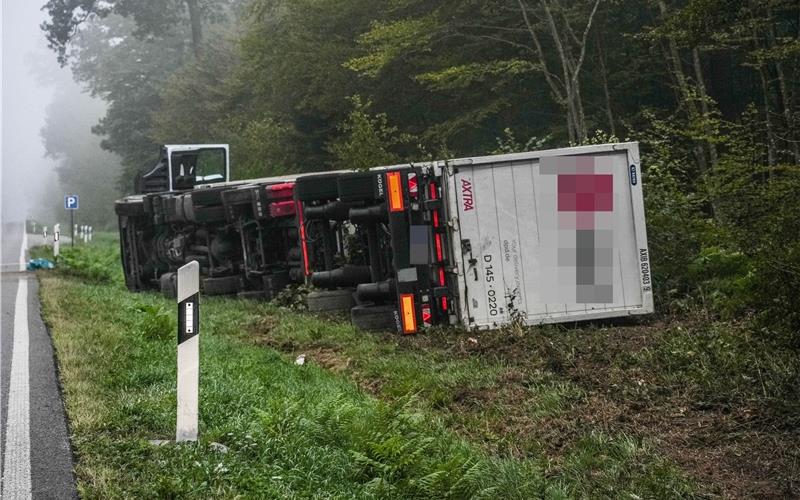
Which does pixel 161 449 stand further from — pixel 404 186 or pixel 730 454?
pixel 404 186

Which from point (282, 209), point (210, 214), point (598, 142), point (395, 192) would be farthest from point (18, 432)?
point (210, 214)

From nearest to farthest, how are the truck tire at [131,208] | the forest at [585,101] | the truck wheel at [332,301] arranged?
the forest at [585,101]
the truck wheel at [332,301]
the truck tire at [131,208]

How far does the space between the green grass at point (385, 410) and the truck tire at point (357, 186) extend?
164 cm

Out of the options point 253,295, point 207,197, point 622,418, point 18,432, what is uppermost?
point 207,197

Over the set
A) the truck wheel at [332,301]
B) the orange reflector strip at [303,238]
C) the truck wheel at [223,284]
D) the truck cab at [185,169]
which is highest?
the truck cab at [185,169]

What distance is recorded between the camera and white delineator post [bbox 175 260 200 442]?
6.76 m

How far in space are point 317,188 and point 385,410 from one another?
7238 millimetres

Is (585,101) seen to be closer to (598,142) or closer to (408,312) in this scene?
(598,142)

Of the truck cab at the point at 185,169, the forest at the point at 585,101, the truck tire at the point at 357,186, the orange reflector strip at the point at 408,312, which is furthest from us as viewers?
the truck cab at the point at 185,169

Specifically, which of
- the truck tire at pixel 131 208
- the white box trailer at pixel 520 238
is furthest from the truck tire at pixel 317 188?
the truck tire at pixel 131 208

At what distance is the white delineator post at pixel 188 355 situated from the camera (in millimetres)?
6758

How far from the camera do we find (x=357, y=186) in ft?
43.1

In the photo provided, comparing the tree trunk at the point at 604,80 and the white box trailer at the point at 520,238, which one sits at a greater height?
the tree trunk at the point at 604,80

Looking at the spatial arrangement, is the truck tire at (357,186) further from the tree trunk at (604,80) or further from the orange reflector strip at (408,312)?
the tree trunk at (604,80)
